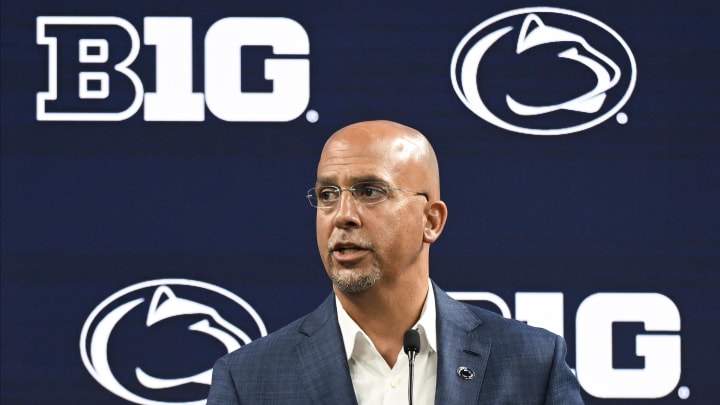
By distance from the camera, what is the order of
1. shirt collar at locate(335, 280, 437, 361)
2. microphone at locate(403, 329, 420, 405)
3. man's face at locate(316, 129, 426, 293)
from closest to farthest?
1. microphone at locate(403, 329, 420, 405)
2. man's face at locate(316, 129, 426, 293)
3. shirt collar at locate(335, 280, 437, 361)

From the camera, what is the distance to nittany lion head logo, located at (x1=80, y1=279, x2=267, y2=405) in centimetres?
392

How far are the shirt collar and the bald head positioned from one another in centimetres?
28

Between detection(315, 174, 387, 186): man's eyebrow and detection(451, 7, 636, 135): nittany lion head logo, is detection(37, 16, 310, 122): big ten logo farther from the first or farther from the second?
detection(315, 174, 387, 186): man's eyebrow

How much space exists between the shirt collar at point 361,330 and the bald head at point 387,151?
11.2 inches

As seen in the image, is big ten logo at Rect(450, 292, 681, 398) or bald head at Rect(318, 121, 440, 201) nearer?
bald head at Rect(318, 121, 440, 201)

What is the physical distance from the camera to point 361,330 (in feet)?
8.61

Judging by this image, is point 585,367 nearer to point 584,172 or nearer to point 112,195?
point 584,172

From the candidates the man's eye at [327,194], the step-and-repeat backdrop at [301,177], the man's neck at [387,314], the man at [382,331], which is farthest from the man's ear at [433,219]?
the step-and-repeat backdrop at [301,177]

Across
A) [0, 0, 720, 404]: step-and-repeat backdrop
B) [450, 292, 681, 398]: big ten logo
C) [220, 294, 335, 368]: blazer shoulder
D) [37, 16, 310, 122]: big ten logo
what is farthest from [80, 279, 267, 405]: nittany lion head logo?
[220, 294, 335, 368]: blazer shoulder

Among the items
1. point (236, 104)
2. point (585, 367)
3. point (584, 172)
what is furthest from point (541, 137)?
point (236, 104)

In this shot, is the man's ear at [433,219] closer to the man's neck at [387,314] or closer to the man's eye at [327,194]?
the man's neck at [387,314]

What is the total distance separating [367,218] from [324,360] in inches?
13.2

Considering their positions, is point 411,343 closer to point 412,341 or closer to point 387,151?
point 412,341

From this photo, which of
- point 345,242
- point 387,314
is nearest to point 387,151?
point 345,242
